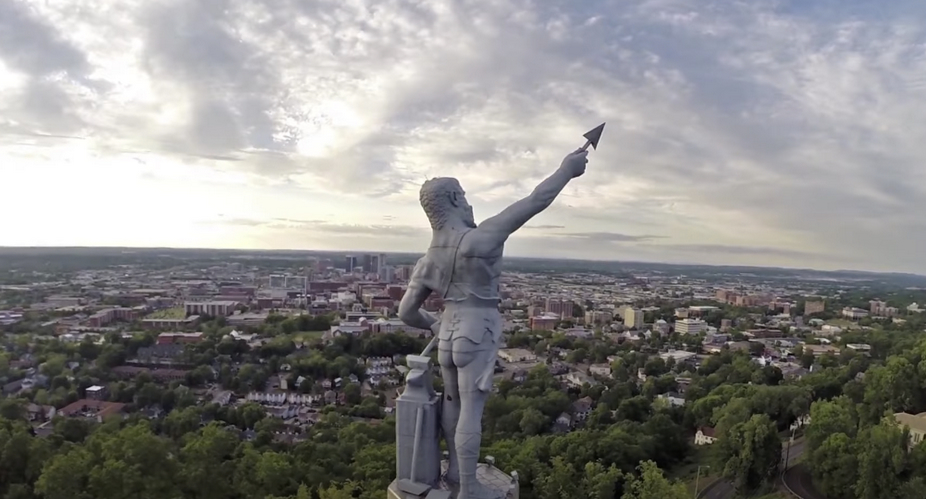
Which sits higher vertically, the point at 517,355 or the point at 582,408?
the point at 582,408

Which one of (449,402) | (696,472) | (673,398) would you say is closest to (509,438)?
(696,472)

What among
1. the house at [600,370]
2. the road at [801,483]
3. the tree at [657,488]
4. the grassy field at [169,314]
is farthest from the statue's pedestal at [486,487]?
the grassy field at [169,314]

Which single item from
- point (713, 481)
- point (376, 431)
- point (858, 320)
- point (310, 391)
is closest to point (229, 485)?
point (376, 431)

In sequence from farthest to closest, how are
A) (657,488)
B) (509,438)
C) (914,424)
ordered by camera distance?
(509,438)
(914,424)
(657,488)

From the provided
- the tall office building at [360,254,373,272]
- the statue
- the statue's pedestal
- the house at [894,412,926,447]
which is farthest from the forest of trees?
the tall office building at [360,254,373,272]

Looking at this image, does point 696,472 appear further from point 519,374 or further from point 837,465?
point 519,374

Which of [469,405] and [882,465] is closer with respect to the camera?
[469,405]

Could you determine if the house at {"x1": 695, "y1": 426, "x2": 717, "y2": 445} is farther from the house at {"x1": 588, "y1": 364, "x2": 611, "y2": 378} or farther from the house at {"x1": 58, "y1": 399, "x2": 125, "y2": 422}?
the house at {"x1": 58, "y1": 399, "x2": 125, "y2": 422}

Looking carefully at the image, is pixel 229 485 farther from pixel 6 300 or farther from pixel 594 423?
pixel 6 300
